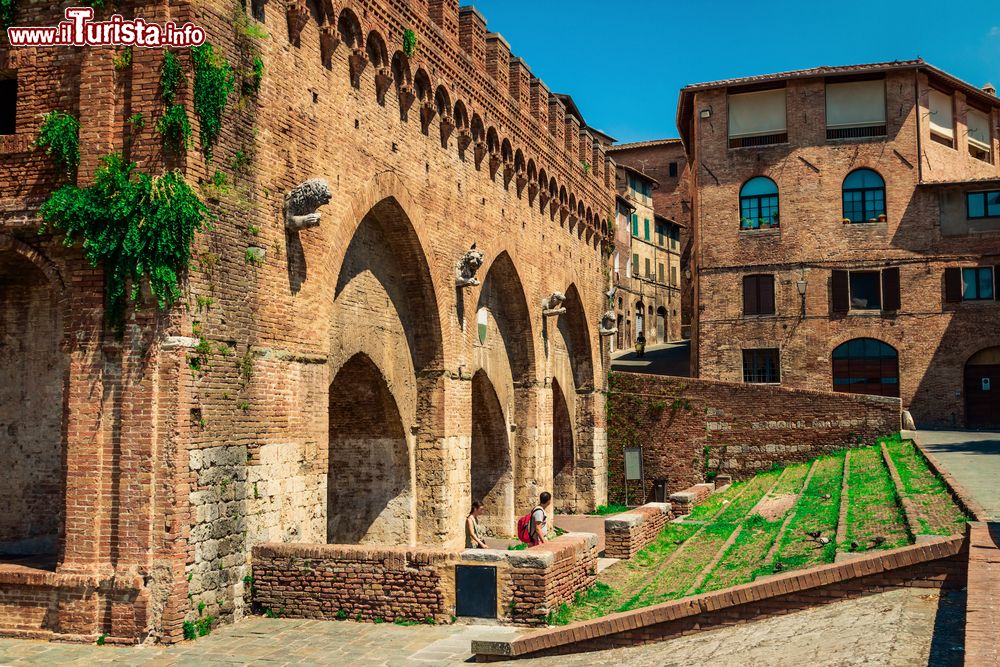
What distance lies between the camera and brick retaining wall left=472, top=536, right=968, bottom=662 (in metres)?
8.98

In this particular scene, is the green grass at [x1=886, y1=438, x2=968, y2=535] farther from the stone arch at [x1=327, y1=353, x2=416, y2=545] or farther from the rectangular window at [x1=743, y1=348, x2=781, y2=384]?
the rectangular window at [x1=743, y1=348, x2=781, y2=384]

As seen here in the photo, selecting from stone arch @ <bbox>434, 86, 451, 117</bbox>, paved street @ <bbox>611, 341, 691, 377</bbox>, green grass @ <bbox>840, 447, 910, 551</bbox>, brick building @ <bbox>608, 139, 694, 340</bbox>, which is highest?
brick building @ <bbox>608, 139, 694, 340</bbox>

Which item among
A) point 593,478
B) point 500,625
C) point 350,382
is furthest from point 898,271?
point 500,625

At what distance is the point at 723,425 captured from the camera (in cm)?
2658

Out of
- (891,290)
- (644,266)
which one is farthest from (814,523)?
(644,266)

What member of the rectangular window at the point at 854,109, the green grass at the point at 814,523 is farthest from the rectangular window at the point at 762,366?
the green grass at the point at 814,523

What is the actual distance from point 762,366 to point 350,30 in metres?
22.4

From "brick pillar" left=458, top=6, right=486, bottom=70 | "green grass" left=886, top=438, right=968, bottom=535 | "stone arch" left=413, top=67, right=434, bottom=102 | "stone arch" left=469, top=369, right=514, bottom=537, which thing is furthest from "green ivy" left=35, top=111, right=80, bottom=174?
"stone arch" left=469, top=369, right=514, bottom=537

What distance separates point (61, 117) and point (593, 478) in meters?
19.1

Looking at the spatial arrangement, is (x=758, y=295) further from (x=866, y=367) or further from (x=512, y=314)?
(x=512, y=314)

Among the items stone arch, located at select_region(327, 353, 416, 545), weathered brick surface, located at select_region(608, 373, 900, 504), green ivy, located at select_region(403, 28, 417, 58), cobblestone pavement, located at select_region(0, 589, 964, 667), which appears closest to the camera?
cobblestone pavement, located at select_region(0, 589, 964, 667)

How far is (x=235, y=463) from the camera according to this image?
11062 mm

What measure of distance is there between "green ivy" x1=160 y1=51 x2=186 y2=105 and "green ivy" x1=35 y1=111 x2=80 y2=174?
3.53 ft

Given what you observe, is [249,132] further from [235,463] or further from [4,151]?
[235,463]
